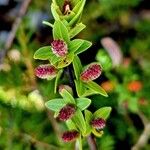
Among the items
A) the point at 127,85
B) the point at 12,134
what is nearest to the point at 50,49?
the point at 12,134

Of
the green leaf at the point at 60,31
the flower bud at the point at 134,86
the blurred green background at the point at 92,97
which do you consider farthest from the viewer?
the flower bud at the point at 134,86

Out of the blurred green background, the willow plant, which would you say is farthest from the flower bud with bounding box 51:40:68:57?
the blurred green background

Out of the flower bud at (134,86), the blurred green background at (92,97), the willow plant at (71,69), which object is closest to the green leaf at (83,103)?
the willow plant at (71,69)

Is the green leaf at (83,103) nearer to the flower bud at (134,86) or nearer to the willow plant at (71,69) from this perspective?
the willow plant at (71,69)

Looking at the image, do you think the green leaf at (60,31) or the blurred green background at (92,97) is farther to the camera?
the blurred green background at (92,97)

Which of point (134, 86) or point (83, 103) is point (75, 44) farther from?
point (134, 86)

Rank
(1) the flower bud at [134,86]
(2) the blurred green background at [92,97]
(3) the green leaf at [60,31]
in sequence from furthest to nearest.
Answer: (1) the flower bud at [134,86], (2) the blurred green background at [92,97], (3) the green leaf at [60,31]

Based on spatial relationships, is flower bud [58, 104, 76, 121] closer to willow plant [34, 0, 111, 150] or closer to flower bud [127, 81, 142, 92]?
willow plant [34, 0, 111, 150]
